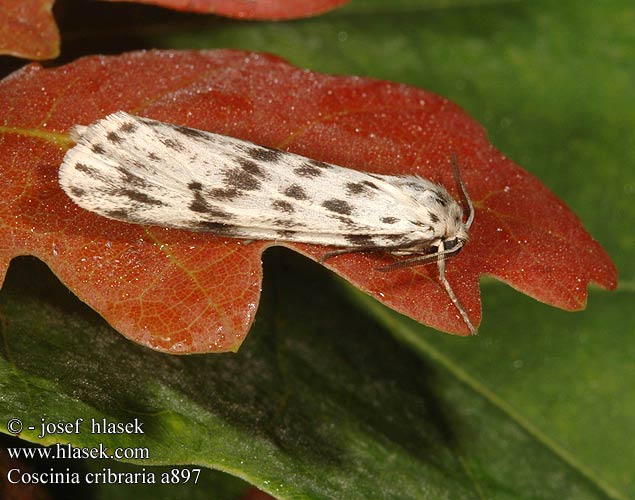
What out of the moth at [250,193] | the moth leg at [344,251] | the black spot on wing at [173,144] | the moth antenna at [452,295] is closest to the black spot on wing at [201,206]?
the moth at [250,193]

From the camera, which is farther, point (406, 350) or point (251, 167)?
point (406, 350)

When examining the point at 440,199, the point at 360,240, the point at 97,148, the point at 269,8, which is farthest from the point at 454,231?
the point at 97,148

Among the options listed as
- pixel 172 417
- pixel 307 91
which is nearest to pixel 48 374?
pixel 172 417

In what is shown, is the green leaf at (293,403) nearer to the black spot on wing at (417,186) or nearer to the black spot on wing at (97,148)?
the black spot on wing at (97,148)

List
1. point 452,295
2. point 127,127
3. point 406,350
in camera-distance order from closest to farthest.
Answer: point 452,295 < point 127,127 < point 406,350

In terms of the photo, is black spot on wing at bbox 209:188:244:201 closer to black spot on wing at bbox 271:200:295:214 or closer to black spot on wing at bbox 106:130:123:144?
black spot on wing at bbox 271:200:295:214

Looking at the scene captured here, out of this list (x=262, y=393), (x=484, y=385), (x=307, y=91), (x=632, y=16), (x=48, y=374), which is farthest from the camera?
(x=632, y=16)

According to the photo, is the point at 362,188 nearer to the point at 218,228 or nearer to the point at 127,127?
the point at 218,228

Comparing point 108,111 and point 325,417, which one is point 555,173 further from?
point 108,111
